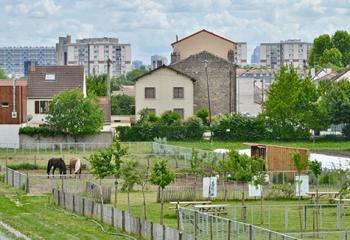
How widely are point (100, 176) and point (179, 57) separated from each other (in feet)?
269

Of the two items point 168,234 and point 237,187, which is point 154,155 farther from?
point 168,234

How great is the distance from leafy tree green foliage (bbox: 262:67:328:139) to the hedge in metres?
6.58

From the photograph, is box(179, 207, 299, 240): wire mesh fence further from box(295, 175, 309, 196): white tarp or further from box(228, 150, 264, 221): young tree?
box(295, 175, 309, 196): white tarp

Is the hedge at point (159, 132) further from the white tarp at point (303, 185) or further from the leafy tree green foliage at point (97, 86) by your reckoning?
the white tarp at point (303, 185)

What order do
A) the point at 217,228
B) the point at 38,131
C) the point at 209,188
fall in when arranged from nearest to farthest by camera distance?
the point at 217,228
the point at 209,188
the point at 38,131

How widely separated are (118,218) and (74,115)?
5364cm

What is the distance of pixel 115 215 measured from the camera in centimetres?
4372

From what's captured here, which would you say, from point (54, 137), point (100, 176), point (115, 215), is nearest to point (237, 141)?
point (54, 137)

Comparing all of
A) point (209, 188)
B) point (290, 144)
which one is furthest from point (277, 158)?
point (290, 144)

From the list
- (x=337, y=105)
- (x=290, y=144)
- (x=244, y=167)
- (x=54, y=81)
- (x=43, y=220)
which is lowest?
(x=43, y=220)

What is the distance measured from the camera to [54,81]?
11419 centimetres

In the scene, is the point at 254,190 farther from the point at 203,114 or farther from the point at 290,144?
the point at 203,114

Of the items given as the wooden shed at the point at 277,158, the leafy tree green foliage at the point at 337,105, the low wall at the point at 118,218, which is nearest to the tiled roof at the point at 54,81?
the leafy tree green foliage at the point at 337,105

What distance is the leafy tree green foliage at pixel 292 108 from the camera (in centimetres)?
10450
